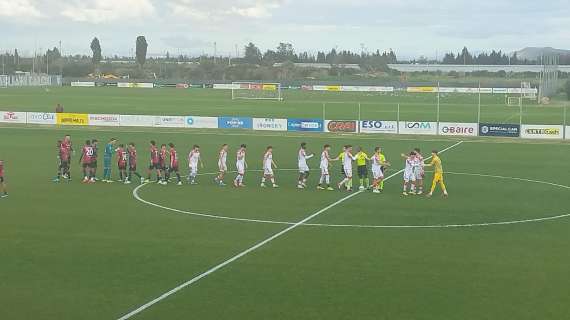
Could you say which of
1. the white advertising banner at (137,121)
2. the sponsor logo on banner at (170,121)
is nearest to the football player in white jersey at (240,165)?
the sponsor logo on banner at (170,121)

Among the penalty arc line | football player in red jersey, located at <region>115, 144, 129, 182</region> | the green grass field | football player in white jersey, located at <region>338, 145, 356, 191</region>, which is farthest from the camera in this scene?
football player in red jersey, located at <region>115, 144, 129, 182</region>

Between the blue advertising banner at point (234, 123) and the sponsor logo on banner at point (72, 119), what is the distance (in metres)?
11.4

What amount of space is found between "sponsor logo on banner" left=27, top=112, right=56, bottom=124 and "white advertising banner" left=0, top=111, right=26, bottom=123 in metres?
0.56

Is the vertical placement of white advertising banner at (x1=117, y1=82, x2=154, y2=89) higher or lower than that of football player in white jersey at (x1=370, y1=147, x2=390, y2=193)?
higher

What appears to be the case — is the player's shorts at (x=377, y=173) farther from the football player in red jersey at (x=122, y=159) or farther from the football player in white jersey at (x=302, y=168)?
the football player in red jersey at (x=122, y=159)

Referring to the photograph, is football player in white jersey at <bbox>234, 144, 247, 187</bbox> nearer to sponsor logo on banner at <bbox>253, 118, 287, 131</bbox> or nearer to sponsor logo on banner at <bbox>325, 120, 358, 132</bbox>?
sponsor logo on banner at <bbox>325, 120, 358, 132</bbox>

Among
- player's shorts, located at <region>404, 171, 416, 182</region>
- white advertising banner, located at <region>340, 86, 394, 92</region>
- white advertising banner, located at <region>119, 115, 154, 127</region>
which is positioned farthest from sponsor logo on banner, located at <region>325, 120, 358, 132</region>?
white advertising banner, located at <region>340, 86, 394, 92</region>

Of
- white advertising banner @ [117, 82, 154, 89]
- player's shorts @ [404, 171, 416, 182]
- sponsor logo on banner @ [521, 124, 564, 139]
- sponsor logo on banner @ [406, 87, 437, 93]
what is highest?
white advertising banner @ [117, 82, 154, 89]

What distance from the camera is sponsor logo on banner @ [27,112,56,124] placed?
66.2 metres

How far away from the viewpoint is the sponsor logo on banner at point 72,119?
65375mm

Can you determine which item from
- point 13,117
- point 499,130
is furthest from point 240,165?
point 13,117

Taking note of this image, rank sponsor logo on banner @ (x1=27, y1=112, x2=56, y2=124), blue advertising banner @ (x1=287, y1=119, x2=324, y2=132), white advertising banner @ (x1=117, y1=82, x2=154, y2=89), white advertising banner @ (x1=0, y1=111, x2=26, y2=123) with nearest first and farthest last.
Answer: blue advertising banner @ (x1=287, y1=119, x2=324, y2=132)
sponsor logo on banner @ (x1=27, y1=112, x2=56, y2=124)
white advertising banner @ (x1=0, y1=111, x2=26, y2=123)
white advertising banner @ (x1=117, y1=82, x2=154, y2=89)

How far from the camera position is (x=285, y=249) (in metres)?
20.2

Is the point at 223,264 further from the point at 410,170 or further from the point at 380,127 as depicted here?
the point at 380,127
